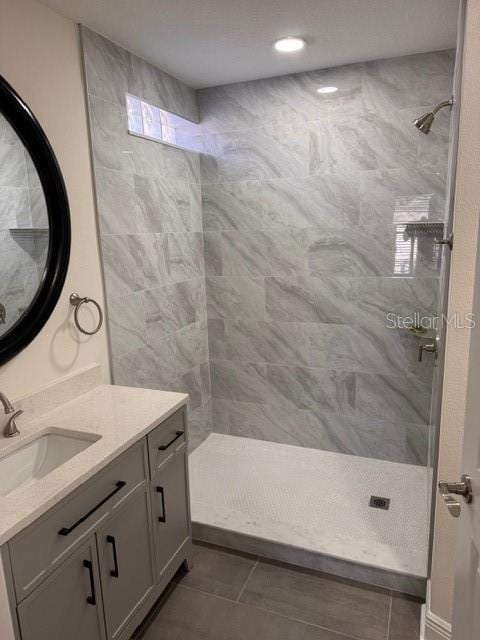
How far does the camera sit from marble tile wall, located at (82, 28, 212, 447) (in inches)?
89.8

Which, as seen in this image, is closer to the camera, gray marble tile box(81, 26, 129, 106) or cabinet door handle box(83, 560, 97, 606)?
cabinet door handle box(83, 560, 97, 606)

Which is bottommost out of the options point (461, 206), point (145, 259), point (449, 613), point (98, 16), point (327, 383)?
point (449, 613)

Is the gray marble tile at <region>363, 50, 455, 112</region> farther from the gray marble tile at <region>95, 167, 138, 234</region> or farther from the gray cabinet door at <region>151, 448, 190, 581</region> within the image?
the gray cabinet door at <region>151, 448, 190, 581</region>

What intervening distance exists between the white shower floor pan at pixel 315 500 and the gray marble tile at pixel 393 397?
339 millimetres

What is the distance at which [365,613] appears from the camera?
199cm

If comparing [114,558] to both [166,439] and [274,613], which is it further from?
[274,613]

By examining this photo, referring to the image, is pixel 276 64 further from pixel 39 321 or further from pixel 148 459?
pixel 148 459

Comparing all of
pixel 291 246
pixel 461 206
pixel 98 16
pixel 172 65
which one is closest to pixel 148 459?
pixel 461 206

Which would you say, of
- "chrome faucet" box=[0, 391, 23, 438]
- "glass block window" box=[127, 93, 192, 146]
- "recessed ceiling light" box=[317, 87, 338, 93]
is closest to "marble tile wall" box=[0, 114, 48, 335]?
"chrome faucet" box=[0, 391, 23, 438]

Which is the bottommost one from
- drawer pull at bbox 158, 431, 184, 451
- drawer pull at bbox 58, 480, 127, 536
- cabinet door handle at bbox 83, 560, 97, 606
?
cabinet door handle at bbox 83, 560, 97, 606

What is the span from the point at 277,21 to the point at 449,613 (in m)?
2.56

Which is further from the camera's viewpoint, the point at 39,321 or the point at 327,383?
the point at 327,383

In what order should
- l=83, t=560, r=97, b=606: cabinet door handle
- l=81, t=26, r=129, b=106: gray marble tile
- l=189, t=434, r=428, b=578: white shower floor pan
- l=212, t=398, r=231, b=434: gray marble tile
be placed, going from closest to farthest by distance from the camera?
1. l=83, t=560, r=97, b=606: cabinet door handle
2. l=81, t=26, r=129, b=106: gray marble tile
3. l=189, t=434, r=428, b=578: white shower floor pan
4. l=212, t=398, r=231, b=434: gray marble tile

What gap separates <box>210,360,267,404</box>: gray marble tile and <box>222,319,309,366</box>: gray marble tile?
0.22ft
